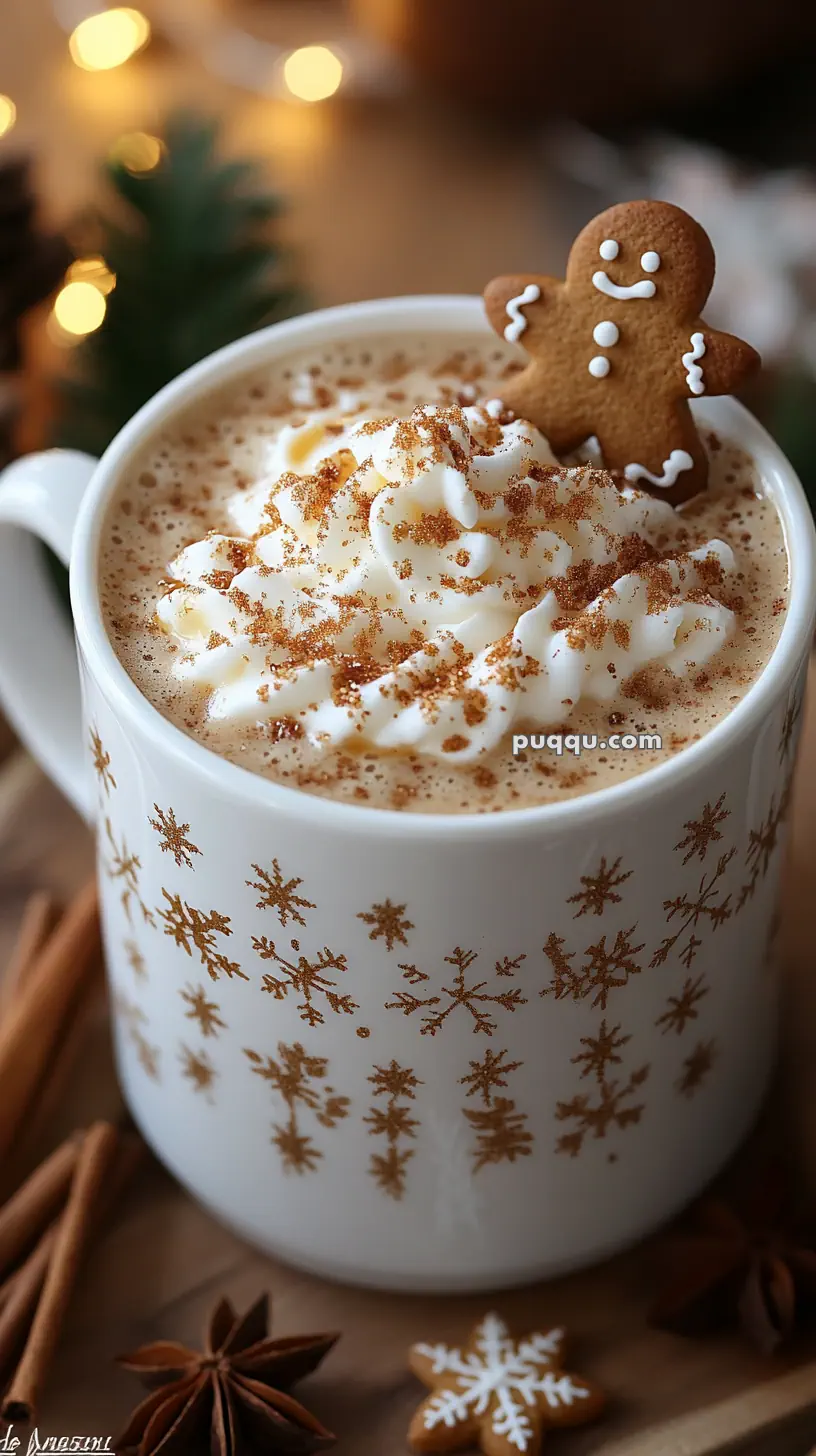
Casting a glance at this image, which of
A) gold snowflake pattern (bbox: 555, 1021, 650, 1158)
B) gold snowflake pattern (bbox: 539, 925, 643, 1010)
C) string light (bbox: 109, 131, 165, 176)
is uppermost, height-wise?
string light (bbox: 109, 131, 165, 176)

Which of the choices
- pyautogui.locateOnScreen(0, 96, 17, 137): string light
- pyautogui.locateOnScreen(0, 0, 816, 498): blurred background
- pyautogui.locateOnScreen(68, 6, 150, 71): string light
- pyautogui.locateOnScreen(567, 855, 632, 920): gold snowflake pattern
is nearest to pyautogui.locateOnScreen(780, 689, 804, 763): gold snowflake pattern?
pyautogui.locateOnScreen(567, 855, 632, 920): gold snowflake pattern

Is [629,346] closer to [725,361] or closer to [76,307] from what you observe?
[725,361]

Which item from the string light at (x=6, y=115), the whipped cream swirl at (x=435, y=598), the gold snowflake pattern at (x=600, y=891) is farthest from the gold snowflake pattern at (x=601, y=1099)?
the string light at (x=6, y=115)

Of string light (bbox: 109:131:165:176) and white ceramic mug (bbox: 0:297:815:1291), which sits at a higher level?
string light (bbox: 109:131:165:176)

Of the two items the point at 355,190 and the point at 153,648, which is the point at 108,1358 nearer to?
the point at 153,648

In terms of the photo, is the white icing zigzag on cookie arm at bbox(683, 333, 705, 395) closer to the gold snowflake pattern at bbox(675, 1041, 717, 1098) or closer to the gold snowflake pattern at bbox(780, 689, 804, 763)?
the gold snowflake pattern at bbox(780, 689, 804, 763)

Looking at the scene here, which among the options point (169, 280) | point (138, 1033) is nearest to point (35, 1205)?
point (138, 1033)

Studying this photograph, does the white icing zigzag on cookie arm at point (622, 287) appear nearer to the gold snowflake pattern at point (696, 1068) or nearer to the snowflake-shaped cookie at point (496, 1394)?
the gold snowflake pattern at point (696, 1068)
